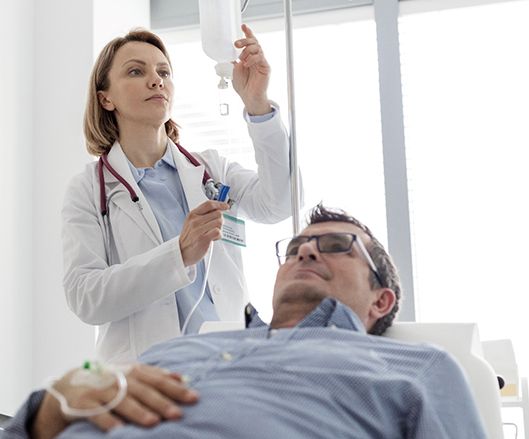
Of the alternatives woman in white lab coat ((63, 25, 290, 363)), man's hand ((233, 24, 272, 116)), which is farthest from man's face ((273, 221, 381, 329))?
man's hand ((233, 24, 272, 116))

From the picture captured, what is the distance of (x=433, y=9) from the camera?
354 centimetres

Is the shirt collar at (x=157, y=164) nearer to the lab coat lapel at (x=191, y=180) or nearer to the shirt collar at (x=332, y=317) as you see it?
the lab coat lapel at (x=191, y=180)

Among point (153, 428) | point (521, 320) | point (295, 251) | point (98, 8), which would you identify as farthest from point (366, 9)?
point (153, 428)

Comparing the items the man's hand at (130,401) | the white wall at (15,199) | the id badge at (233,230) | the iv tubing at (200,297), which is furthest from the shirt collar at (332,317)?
the white wall at (15,199)

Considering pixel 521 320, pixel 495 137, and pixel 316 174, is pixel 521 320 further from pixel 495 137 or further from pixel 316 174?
pixel 316 174

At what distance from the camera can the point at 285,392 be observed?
4.35 ft

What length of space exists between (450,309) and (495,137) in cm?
68

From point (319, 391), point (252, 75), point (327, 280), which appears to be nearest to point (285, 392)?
point (319, 391)

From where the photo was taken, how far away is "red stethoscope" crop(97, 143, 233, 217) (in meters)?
2.33

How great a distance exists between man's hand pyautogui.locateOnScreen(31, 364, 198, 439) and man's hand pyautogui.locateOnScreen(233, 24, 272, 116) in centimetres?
116

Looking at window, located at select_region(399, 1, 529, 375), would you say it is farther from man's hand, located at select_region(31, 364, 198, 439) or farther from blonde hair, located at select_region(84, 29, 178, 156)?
man's hand, located at select_region(31, 364, 198, 439)

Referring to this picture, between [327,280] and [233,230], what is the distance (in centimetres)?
73

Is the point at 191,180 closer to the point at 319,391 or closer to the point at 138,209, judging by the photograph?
the point at 138,209

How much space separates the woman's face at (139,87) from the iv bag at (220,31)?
165 mm
